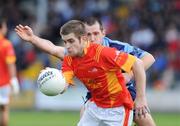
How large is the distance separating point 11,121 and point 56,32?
19.1 ft

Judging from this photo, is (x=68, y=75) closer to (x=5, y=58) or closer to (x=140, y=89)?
(x=140, y=89)

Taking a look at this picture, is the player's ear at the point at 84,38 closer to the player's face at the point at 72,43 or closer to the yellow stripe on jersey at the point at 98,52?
the player's face at the point at 72,43

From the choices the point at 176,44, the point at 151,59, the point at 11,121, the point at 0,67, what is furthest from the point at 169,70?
the point at 151,59

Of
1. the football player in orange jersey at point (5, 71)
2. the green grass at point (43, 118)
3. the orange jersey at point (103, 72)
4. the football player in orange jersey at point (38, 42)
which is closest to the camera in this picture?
the orange jersey at point (103, 72)

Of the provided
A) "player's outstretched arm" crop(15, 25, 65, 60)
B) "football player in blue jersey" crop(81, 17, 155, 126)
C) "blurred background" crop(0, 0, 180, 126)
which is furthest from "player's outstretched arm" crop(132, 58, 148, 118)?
"blurred background" crop(0, 0, 180, 126)

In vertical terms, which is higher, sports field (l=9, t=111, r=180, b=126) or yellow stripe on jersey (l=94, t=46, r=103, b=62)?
sports field (l=9, t=111, r=180, b=126)

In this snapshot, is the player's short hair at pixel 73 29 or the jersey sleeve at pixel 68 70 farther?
the jersey sleeve at pixel 68 70

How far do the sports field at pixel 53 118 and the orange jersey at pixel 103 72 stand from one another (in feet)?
23.8

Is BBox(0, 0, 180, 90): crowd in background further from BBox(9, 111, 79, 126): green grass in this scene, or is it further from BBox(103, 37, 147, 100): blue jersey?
BBox(103, 37, 147, 100): blue jersey

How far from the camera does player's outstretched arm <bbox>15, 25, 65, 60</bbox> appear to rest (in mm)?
9953

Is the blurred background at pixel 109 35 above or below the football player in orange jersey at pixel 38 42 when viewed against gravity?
above

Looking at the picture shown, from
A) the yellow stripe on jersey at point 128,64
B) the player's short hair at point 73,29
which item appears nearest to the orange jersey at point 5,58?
the player's short hair at point 73,29

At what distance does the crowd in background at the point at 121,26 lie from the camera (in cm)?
2184

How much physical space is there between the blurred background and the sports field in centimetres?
56
